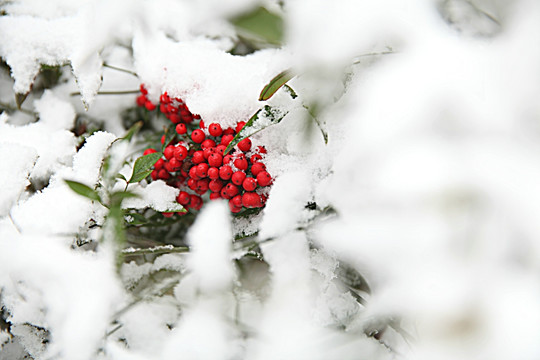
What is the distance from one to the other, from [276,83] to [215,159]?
0.15 m

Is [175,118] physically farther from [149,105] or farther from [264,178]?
[264,178]

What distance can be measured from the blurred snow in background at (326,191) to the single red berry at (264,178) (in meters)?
0.02

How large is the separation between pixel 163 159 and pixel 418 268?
42cm

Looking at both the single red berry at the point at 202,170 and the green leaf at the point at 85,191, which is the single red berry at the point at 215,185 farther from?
the green leaf at the point at 85,191

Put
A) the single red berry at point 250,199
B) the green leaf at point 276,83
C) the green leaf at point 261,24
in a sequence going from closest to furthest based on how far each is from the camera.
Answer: the green leaf at point 261,24 → the green leaf at point 276,83 → the single red berry at point 250,199

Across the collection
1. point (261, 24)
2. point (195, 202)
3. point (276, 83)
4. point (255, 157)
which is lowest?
point (195, 202)

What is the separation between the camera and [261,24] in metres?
0.30

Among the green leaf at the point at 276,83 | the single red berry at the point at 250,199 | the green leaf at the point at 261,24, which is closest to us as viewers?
the green leaf at the point at 261,24

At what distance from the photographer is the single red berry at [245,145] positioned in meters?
0.56

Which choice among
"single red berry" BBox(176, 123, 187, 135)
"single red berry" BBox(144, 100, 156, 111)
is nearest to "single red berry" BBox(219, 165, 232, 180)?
"single red berry" BBox(176, 123, 187, 135)

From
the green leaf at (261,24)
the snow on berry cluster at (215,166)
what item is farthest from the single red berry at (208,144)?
the green leaf at (261,24)

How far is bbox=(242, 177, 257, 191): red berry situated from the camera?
539 millimetres

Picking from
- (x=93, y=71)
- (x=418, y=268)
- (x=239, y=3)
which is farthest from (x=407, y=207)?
(x=93, y=71)

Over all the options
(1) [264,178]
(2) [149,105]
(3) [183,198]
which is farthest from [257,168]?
(2) [149,105]
